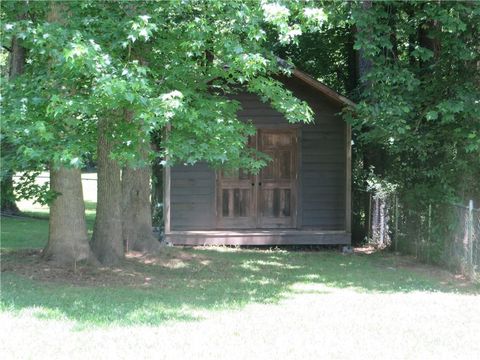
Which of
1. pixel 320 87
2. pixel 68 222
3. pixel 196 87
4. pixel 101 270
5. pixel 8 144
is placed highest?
pixel 320 87

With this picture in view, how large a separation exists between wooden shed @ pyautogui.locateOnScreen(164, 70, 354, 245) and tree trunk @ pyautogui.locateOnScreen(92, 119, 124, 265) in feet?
11.2

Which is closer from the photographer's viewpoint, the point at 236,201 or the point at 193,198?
the point at 193,198

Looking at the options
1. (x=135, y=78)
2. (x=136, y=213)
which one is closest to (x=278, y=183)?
(x=136, y=213)

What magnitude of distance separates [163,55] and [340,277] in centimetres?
481

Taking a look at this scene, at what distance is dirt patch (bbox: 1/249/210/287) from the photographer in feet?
31.5

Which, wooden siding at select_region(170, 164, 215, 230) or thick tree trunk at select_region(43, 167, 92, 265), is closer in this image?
thick tree trunk at select_region(43, 167, 92, 265)

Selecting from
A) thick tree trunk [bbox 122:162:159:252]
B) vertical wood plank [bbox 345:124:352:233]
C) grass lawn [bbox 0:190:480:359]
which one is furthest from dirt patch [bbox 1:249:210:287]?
vertical wood plank [bbox 345:124:352:233]

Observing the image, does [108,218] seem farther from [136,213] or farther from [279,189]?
[279,189]

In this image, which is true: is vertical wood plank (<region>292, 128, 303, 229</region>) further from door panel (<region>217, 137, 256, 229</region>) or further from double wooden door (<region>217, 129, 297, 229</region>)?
door panel (<region>217, 137, 256, 229</region>)

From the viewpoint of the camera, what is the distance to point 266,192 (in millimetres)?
14805

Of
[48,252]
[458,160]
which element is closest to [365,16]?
[458,160]

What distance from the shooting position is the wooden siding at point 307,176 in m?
14.5

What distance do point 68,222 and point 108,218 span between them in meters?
0.81

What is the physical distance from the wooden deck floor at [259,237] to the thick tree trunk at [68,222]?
13.1 ft
